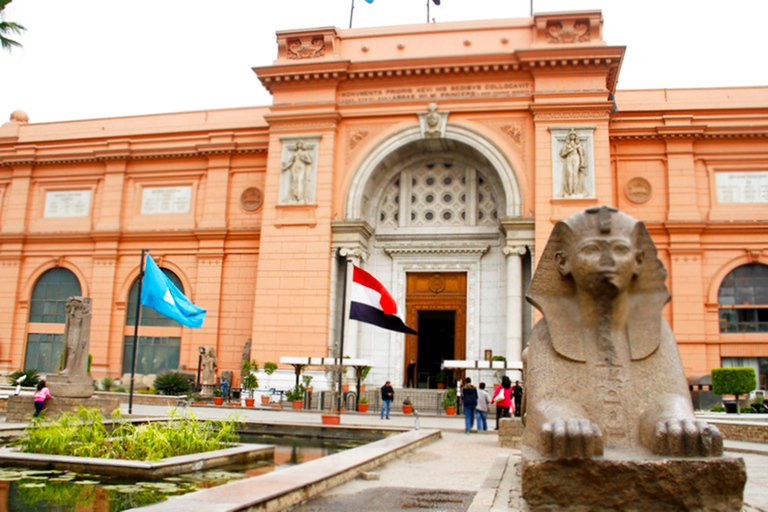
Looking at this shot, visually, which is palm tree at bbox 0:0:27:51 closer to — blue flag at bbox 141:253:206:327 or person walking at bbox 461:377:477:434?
blue flag at bbox 141:253:206:327

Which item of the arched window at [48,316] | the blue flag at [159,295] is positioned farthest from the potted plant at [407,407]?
the arched window at [48,316]

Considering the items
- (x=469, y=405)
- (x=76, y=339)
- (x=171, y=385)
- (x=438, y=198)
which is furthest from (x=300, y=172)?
(x=469, y=405)

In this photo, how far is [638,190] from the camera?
81.6 feet

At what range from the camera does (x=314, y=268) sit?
2420 cm

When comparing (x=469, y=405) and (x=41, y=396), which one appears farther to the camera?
(x=469, y=405)

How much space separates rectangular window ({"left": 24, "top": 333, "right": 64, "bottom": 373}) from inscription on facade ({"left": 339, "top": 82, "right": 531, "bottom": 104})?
16498 mm

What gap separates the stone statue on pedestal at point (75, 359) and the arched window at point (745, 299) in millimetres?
20880

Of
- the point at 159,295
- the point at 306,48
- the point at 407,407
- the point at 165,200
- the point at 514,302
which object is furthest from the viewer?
the point at 165,200

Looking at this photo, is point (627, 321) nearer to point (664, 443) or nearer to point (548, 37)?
point (664, 443)

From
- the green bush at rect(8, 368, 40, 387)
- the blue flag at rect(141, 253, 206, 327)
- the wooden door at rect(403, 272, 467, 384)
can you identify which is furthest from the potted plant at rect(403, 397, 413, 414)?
the green bush at rect(8, 368, 40, 387)

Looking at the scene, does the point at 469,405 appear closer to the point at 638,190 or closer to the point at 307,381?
the point at 307,381

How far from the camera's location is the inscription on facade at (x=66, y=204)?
2995cm

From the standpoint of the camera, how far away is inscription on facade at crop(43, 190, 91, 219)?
30.0 m

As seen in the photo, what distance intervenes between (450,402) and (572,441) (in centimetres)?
1731
